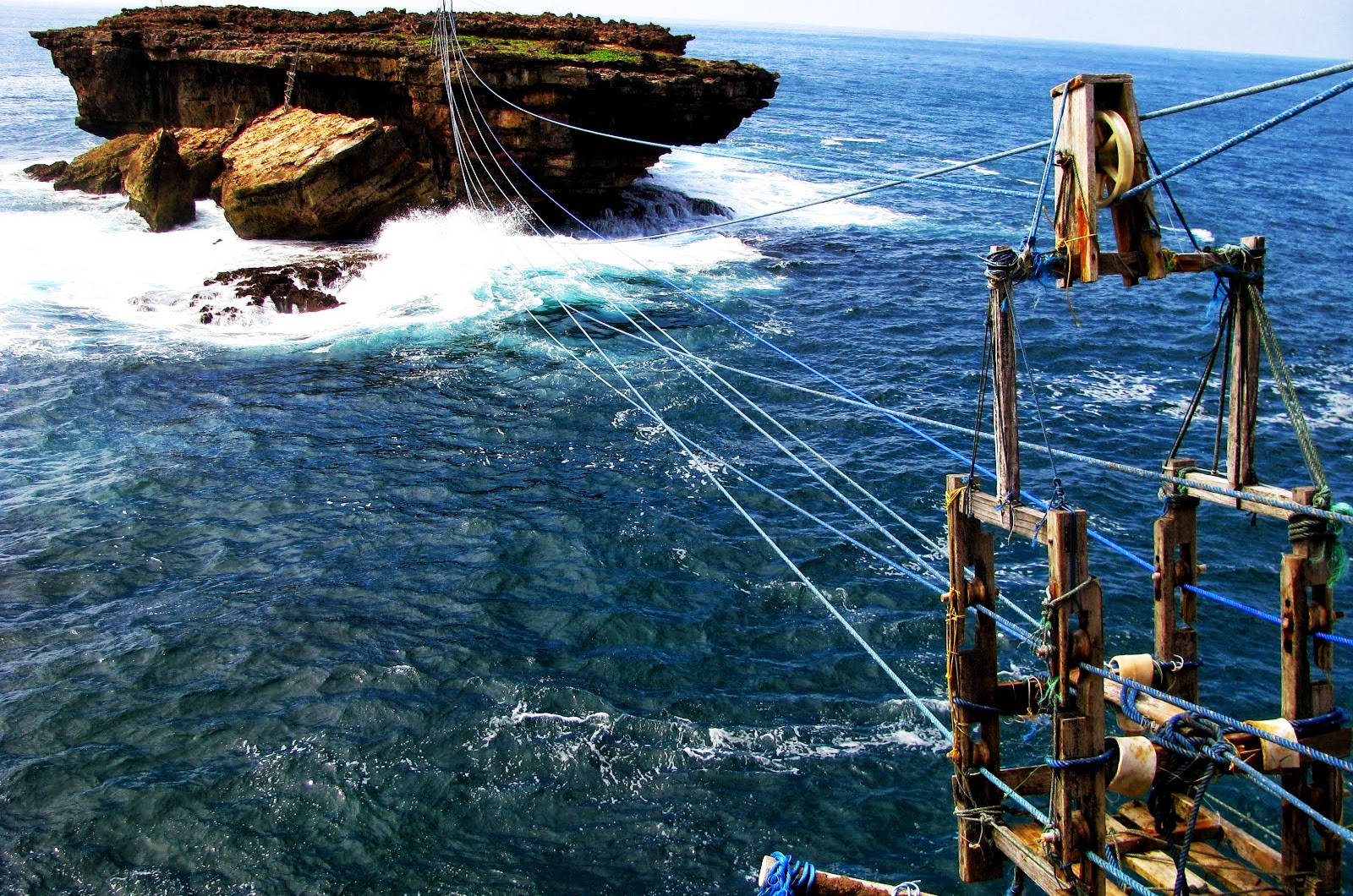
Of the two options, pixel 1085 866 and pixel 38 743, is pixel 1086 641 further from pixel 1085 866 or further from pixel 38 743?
pixel 38 743

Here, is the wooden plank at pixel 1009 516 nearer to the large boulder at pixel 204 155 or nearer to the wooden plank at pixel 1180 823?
the wooden plank at pixel 1180 823

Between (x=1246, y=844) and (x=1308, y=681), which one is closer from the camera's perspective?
(x=1308, y=681)

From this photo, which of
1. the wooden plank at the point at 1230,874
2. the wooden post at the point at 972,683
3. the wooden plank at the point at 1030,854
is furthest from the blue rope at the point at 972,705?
the wooden plank at the point at 1230,874

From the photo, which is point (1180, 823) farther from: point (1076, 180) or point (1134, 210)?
point (1076, 180)

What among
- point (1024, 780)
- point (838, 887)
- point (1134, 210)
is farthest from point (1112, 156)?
point (838, 887)

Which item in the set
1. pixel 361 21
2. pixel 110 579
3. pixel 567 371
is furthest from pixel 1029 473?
pixel 361 21
